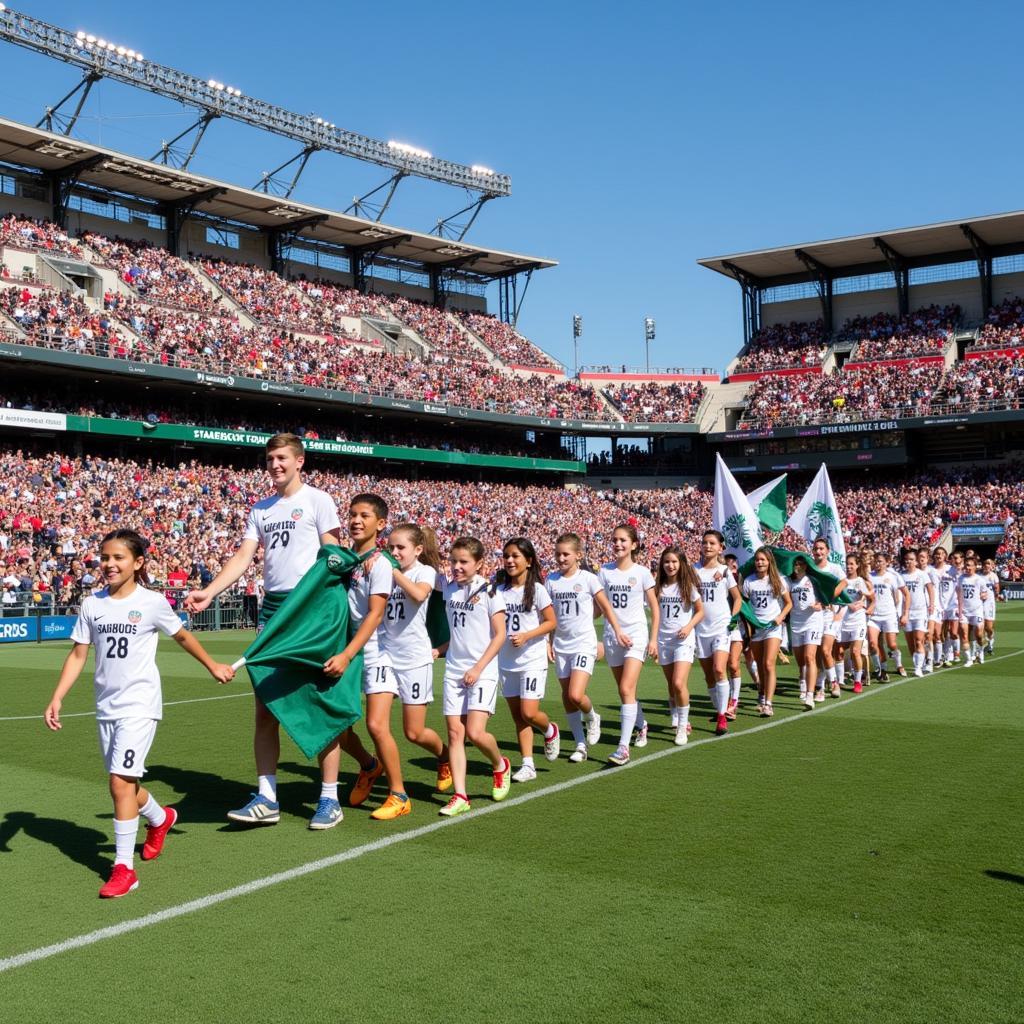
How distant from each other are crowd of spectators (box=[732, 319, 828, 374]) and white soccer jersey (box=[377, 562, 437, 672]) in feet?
183

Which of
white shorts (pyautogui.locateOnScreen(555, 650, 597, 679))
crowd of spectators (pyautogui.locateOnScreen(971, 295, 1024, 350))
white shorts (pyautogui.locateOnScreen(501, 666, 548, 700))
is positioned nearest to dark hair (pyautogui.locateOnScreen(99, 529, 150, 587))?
white shorts (pyautogui.locateOnScreen(501, 666, 548, 700))

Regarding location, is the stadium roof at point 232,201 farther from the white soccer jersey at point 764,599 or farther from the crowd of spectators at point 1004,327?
the white soccer jersey at point 764,599

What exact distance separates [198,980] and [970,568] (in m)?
17.1

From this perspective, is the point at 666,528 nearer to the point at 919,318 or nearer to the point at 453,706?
the point at 919,318

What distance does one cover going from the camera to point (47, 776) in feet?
30.3

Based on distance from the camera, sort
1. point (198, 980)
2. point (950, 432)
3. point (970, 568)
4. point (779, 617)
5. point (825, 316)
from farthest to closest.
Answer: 1. point (825, 316)
2. point (950, 432)
3. point (970, 568)
4. point (779, 617)
5. point (198, 980)

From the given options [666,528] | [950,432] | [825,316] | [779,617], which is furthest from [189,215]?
[779,617]

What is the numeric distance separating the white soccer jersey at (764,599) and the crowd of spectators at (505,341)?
158 ft

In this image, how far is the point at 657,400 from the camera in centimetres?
6241

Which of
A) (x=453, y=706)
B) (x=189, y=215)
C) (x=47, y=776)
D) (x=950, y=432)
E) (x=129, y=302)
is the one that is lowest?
(x=47, y=776)

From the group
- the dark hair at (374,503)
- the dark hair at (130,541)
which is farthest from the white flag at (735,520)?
the dark hair at (130,541)

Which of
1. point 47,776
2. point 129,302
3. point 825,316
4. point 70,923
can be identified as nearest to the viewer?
point 70,923

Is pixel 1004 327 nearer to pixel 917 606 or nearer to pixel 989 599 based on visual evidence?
pixel 989 599

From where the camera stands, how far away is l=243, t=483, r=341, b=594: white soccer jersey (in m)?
7.02
